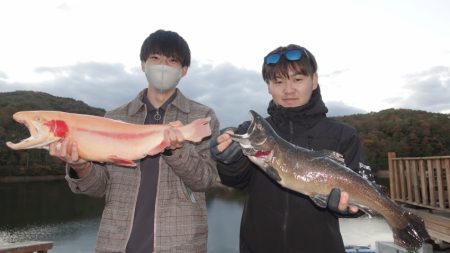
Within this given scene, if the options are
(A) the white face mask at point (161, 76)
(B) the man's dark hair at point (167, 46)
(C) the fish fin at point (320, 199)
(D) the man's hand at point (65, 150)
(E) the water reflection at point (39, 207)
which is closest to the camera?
(D) the man's hand at point (65, 150)

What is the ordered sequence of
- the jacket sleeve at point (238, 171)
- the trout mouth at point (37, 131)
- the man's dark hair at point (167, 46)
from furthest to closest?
the man's dark hair at point (167, 46), the jacket sleeve at point (238, 171), the trout mouth at point (37, 131)

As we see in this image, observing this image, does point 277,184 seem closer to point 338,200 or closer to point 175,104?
point 338,200

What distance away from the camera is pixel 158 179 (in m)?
3.77

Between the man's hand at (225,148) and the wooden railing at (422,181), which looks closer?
the man's hand at (225,148)

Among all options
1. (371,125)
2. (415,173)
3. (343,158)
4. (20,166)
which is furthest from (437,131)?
(20,166)

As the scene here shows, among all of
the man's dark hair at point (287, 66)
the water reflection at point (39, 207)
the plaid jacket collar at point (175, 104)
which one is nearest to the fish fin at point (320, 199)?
the man's dark hair at point (287, 66)

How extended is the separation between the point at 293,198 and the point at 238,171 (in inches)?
24.4

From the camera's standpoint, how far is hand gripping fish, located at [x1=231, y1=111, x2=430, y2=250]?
329cm

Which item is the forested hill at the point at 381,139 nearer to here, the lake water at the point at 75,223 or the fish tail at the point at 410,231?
the lake water at the point at 75,223

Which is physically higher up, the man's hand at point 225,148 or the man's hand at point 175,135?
the man's hand at point 175,135

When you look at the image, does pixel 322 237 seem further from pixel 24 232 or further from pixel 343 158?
pixel 24 232

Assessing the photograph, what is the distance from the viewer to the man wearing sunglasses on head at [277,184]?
3445 millimetres

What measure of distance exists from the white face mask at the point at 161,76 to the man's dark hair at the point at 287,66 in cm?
106

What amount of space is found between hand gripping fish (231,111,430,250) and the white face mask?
120 cm
